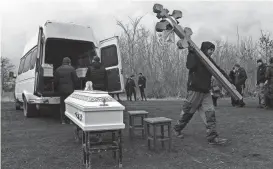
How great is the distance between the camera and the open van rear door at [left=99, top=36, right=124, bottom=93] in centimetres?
869

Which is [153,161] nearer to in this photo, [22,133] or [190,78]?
[190,78]

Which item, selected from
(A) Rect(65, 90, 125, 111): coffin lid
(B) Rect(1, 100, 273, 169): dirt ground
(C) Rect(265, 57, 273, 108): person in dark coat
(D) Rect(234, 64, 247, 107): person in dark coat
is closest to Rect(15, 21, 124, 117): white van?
(B) Rect(1, 100, 273, 169): dirt ground

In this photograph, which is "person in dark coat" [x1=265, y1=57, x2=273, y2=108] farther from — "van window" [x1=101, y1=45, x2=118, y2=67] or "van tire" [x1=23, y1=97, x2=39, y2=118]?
"van tire" [x1=23, y1=97, x2=39, y2=118]

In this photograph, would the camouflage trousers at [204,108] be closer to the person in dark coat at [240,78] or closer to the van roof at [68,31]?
the van roof at [68,31]

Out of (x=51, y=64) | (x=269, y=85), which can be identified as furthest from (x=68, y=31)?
(x=269, y=85)

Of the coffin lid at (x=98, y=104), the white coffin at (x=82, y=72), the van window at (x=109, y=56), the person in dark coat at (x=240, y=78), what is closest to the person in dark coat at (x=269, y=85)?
the person in dark coat at (x=240, y=78)

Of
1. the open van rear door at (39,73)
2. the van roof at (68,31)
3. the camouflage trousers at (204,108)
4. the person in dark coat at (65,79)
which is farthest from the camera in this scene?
the van roof at (68,31)

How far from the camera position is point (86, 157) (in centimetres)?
399

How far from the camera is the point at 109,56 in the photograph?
29.5ft

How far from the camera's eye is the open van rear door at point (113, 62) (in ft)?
28.5

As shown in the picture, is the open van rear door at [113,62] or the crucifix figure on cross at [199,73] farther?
the open van rear door at [113,62]

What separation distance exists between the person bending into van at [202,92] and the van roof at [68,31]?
444cm

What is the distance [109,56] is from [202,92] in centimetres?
430

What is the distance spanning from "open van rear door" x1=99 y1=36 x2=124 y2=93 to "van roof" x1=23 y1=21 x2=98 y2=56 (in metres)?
0.35
